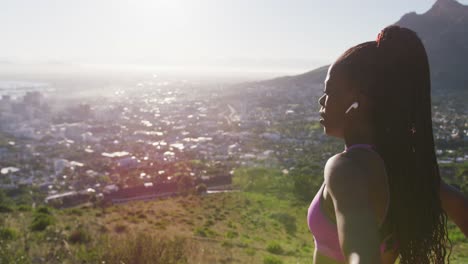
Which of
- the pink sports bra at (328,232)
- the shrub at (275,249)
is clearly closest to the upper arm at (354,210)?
the pink sports bra at (328,232)

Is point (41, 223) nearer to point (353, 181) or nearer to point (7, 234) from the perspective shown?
point (7, 234)

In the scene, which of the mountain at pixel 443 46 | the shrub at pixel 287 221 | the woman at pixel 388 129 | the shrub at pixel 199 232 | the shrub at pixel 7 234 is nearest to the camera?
the woman at pixel 388 129

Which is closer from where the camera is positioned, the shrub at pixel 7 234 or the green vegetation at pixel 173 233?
the green vegetation at pixel 173 233

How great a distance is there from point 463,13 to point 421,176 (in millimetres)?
100907

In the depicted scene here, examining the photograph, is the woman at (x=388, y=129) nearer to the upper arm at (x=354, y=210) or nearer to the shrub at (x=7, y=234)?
the upper arm at (x=354, y=210)

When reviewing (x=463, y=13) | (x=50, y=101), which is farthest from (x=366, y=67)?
(x=463, y=13)

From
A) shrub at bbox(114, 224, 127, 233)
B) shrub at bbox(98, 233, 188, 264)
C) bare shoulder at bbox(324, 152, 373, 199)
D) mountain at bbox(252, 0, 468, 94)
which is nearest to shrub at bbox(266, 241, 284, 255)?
shrub at bbox(98, 233, 188, 264)

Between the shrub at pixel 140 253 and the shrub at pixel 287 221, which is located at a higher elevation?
the shrub at pixel 140 253

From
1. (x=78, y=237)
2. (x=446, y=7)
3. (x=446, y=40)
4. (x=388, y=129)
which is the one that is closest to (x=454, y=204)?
(x=388, y=129)

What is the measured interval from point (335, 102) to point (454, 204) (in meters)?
0.57

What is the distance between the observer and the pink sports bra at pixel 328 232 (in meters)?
0.97

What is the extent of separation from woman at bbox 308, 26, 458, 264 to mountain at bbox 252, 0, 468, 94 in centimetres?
6346

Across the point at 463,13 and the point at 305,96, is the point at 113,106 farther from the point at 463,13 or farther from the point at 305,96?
the point at 463,13

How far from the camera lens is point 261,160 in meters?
34.6
